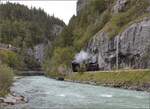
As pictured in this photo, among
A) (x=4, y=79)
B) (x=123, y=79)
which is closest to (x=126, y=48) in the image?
(x=123, y=79)

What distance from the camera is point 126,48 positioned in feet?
351

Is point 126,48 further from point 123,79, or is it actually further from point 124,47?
point 123,79

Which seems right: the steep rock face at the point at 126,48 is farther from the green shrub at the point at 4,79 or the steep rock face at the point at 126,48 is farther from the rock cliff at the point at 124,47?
the green shrub at the point at 4,79

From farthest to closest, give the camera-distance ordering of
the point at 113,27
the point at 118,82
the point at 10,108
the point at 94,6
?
the point at 94,6 < the point at 113,27 < the point at 118,82 < the point at 10,108

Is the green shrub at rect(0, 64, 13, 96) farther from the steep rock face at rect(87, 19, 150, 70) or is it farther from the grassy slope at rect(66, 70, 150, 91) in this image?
the steep rock face at rect(87, 19, 150, 70)

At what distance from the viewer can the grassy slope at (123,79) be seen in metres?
77.0

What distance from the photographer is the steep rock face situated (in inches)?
3748

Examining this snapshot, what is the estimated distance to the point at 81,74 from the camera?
5074 inches

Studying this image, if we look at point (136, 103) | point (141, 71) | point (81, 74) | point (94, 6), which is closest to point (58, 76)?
point (81, 74)

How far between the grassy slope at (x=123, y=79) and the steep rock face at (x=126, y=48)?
7.32m

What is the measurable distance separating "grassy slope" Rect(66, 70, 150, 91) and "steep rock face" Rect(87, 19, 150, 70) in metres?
7.32

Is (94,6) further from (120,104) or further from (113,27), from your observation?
(120,104)

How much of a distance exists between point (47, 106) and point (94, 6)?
140 meters

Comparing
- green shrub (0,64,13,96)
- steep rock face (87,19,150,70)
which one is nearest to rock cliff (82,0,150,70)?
steep rock face (87,19,150,70)
